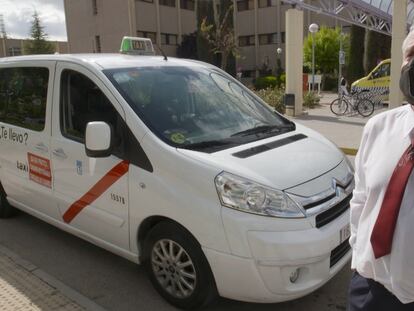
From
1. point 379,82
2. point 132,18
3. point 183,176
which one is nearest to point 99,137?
point 183,176

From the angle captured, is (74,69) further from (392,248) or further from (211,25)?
(211,25)

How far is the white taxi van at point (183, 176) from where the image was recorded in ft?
9.42

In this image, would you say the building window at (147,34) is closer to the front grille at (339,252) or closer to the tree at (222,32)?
the tree at (222,32)

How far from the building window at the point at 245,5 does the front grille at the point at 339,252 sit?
1636 inches

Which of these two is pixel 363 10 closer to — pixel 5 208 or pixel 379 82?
pixel 379 82

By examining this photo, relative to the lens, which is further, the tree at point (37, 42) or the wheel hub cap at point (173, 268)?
the tree at point (37, 42)

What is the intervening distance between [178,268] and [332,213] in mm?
1132

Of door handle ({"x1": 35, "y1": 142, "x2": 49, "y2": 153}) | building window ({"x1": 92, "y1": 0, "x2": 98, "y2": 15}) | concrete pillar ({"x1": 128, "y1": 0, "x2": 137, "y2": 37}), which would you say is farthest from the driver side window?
building window ({"x1": 92, "y1": 0, "x2": 98, "y2": 15})

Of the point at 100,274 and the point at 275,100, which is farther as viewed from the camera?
the point at 275,100

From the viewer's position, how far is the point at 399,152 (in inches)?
66.1

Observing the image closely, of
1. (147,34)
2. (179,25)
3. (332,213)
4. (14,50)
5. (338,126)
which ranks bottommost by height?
(338,126)

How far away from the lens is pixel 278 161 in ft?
10.5

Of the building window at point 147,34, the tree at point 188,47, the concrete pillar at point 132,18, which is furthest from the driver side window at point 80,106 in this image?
the tree at point 188,47

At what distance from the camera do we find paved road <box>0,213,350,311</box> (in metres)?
3.43
